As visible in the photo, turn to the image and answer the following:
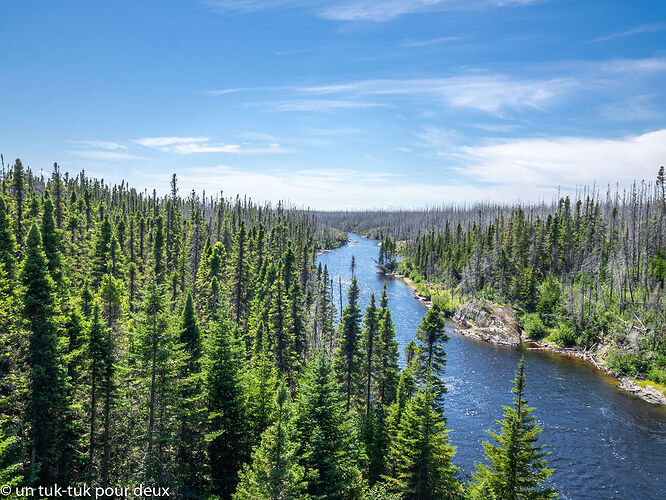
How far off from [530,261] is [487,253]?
1372 cm

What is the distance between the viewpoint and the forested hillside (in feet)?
221

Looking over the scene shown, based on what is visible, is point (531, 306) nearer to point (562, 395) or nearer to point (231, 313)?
point (562, 395)

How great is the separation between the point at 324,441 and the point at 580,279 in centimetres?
9188

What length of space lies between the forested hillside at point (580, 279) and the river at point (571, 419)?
A: 8.27 meters

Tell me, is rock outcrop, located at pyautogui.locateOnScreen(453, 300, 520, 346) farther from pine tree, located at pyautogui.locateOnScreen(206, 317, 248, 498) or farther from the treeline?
pine tree, located at pyautogui.locateOnScreen(206, 317, 248, 498)

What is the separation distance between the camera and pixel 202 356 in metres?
30.0

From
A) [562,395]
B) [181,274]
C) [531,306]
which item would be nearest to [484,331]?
[531,306]

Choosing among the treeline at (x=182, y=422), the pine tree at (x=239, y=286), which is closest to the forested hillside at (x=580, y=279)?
the treeline at (x=182, y=422)

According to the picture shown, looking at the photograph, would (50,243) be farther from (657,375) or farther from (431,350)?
(657,375)

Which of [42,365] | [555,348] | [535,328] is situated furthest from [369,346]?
[535,328]

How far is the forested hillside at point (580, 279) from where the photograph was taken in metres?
67.4

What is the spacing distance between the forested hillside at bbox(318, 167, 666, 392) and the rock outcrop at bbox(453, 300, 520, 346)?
4.08 meters

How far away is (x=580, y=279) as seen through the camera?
93750 mm

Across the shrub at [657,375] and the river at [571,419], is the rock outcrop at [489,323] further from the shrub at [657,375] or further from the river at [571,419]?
the shrub at [657,375]
